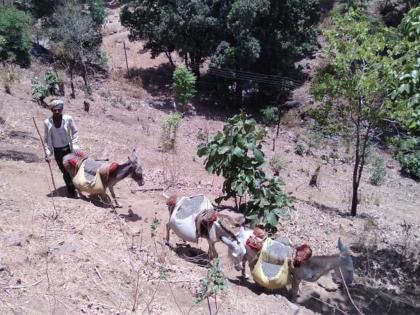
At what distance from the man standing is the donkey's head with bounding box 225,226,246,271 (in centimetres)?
251

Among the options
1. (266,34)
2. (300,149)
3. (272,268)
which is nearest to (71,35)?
(266,34)

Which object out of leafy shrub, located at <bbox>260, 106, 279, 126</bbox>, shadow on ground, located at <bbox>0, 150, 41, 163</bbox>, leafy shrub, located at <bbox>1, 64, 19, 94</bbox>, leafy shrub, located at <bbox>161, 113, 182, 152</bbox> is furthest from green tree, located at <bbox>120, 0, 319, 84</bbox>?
shadow on ground, located at <bbox>0, 150, 41, 163</bbox>

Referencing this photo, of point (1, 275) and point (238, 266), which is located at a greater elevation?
point (1, 275)

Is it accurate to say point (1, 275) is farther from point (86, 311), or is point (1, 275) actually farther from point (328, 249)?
A: point (328, 249)

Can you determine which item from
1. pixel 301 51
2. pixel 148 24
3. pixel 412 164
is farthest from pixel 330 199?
pixel 148 24

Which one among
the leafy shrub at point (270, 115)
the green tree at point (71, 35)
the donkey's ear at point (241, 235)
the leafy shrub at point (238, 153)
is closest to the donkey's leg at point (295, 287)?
the donkey's ear at point (241, 235)

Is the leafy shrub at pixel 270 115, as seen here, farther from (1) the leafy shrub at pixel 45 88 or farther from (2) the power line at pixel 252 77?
(1) the leafy shrub at pixel 45 88

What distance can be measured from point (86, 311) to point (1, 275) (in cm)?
92

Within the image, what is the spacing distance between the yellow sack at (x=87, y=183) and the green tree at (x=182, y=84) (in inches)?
461

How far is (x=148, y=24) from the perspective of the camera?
67.5ft

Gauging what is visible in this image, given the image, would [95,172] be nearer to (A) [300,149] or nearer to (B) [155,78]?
(A) [300,149]

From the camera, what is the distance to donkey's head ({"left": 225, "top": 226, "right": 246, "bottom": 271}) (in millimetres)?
5594

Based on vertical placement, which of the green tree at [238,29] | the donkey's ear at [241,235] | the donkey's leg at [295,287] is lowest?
the donkey's leg at [295,287]

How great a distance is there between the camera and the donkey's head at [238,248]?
559 centimetres
